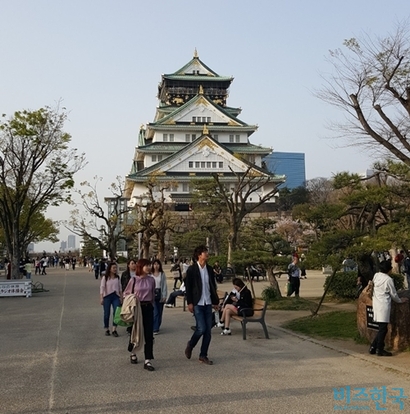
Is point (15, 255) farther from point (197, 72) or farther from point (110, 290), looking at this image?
point (197, 72)

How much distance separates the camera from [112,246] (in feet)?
129

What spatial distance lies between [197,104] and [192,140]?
4002mm

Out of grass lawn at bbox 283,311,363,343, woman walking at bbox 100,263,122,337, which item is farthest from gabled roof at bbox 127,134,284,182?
woman walking at bbox 100,263,122,337

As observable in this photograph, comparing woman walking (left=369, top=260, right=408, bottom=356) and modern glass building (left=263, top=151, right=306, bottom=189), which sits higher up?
modern glass building (left=263, top=151, right=306, bottom=189)

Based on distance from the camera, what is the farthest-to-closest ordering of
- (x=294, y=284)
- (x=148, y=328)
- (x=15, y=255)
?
(x=15, y=255) < (x=294, y=284) < (x=148, y=328)

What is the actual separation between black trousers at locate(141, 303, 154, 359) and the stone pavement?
0.26 m

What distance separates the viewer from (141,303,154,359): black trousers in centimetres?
748

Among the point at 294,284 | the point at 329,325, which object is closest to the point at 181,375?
the point at 329,325

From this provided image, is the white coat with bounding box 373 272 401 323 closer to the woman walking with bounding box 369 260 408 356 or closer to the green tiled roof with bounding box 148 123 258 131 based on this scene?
the woman walking with bounding box 369 260 408 356

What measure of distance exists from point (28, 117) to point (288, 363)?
1795 cm

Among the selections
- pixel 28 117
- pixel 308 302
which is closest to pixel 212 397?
pixel 308 302

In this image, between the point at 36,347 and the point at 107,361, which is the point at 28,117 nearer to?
the point at 36,347

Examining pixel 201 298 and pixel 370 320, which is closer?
pixel 201 298

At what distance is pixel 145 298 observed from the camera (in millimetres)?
7922
